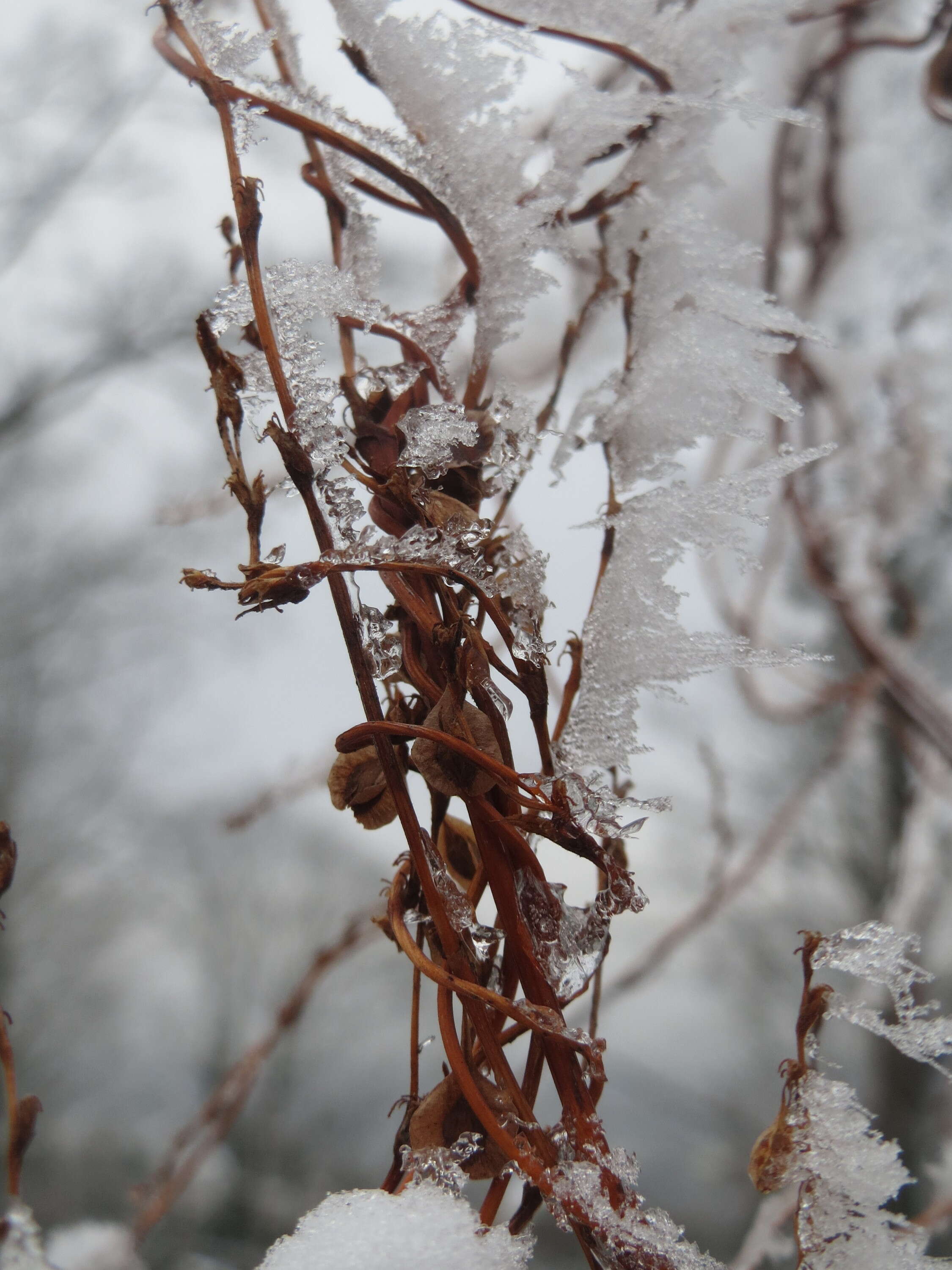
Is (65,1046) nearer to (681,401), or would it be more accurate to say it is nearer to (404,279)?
(404,279)

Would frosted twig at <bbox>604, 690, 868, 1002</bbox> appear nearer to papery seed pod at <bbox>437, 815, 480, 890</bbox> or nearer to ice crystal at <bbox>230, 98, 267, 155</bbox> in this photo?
papery seed pod at <bbox>437, 815, 480, 890</bbox>

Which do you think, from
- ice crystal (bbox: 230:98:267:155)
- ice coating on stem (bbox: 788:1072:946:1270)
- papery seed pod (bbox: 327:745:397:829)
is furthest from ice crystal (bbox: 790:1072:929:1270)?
ice crystal (bbox: 230:98:267:155)

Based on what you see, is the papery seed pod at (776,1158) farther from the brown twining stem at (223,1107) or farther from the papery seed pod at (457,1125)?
the brown twining stem at (223,1107)

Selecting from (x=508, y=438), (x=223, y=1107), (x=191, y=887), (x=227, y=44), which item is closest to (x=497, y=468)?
(x=508, y=438)

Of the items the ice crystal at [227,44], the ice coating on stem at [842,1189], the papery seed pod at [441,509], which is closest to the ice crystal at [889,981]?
the ice coating on stem at [842,1189]

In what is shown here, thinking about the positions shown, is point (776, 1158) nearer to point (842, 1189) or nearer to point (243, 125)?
point (842, 1189)
